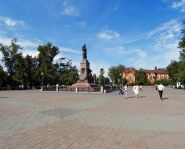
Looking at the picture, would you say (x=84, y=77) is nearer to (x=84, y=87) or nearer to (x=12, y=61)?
(x=84, y=87)

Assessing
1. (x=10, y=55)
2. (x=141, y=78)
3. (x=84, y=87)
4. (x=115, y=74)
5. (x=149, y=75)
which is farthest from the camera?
(x=149, y=75)

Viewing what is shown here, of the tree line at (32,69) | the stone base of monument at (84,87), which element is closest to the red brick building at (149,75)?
the tree line at (32,69)

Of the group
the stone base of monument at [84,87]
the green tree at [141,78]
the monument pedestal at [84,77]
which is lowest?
the stone base of monument at [84,87]

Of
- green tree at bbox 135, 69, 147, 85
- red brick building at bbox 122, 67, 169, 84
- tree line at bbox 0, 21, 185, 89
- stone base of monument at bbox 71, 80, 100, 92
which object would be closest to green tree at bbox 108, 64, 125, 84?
green tree at bbox 135, 69, 147, 85

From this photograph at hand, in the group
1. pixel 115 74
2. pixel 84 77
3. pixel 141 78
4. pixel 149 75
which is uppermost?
pixel 149 75

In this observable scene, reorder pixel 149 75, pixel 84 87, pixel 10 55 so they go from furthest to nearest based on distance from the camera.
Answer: pixel 149 75 < pixel 10 55 < pixel 84 87

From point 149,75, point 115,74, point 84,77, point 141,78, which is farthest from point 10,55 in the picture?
point 149,75

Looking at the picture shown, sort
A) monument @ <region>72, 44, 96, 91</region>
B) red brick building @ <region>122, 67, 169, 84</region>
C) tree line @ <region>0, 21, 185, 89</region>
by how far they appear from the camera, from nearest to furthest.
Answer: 1. monument @ <region>72, 44, 96, 91</region>
2. tree line @ <region>0, 21, 185, 89</region>
3. red brick building @ <region>122, 67, 169, 84</region>

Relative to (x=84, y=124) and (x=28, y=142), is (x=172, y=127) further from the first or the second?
(x=28, y=142)

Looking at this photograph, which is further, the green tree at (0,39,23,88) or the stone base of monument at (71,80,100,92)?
the green tree at (0,39,23,88)

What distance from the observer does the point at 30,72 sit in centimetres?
8194

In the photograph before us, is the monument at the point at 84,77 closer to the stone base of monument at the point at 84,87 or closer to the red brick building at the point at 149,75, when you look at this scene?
the stone base of monument at the point at 84,87

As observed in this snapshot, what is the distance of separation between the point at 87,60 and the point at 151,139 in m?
46.2

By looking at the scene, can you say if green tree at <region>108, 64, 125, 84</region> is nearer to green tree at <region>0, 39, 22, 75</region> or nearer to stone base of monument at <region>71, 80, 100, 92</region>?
green tree at <region>0, 39, 22, 75</region>
